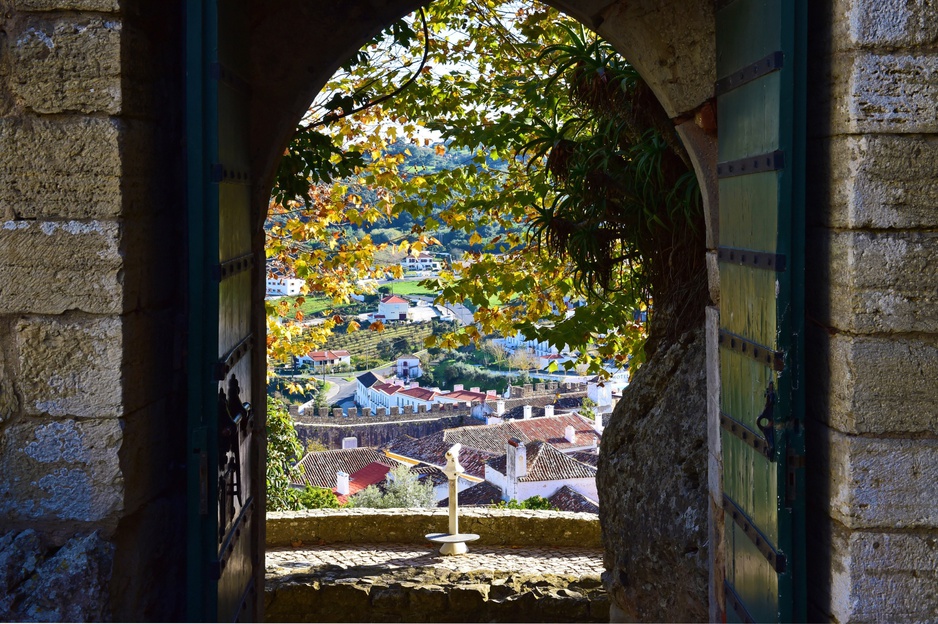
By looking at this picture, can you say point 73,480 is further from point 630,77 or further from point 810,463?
point 630,77

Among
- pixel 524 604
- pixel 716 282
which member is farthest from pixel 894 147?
pixel 524 604

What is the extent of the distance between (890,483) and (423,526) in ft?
18.4

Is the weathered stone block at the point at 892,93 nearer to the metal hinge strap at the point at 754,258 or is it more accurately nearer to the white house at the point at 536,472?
the metal hinge strap at the point at 754,258

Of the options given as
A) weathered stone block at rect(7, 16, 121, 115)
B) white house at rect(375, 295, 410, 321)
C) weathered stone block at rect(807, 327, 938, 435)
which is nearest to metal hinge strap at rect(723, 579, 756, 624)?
weathered stone block at rect(807, 327, 938, 435)

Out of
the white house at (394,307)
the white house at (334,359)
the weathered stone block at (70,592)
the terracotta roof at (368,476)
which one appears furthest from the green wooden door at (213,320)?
the white house at (334,359)

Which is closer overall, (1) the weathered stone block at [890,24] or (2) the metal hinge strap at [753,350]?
(1) the weathered stone block at [890,24]

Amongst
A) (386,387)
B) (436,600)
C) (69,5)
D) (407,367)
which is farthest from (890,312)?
(407,367)

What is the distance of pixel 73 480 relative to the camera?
2219 millimetres

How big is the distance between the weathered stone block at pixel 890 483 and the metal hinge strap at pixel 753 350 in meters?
0.25

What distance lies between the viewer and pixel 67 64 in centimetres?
222

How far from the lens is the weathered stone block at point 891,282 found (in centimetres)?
217

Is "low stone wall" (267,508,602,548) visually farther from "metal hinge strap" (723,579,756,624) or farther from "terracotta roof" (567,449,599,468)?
"terracotta roof" (567,449,599,468)

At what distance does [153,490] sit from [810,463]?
172 centimetres

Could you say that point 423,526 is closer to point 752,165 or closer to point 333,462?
point 752,165
